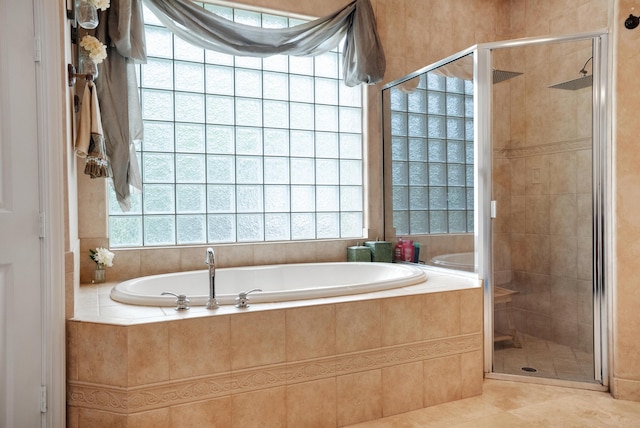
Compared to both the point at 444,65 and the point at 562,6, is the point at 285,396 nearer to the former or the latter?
the point at 444,65

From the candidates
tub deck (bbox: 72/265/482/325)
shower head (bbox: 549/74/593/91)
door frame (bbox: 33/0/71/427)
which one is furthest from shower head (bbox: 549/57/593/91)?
door frame (bbox: 33/0/71/427)

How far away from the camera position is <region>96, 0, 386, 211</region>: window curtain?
2.54 metres

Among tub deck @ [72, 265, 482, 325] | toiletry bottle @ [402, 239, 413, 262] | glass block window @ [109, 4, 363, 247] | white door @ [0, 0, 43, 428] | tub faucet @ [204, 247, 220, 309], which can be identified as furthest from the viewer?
toiletry bottle @ [402, 239, 413, 262]

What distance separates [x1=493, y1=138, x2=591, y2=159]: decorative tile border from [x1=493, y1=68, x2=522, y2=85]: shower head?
411 mm

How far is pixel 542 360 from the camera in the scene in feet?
8.63

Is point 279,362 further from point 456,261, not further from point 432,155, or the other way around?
point 432,155

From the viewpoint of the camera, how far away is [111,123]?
255 cm

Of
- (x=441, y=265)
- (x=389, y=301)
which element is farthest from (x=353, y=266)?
(x=389, y=301)

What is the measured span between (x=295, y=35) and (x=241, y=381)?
7.25 ft

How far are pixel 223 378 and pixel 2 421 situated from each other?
0.83m

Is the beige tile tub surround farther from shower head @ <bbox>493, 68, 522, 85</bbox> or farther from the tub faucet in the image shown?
shower head @ <bbox>493, 68, 522, 85</bbox>

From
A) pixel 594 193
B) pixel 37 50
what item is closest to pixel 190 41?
pixel 37 50

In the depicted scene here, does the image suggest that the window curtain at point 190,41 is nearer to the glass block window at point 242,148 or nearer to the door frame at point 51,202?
the glass block window at point 242,148

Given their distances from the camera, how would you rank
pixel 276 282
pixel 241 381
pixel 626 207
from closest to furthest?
pixel 241 381 < pixel 626 207 < pixel 276 282
